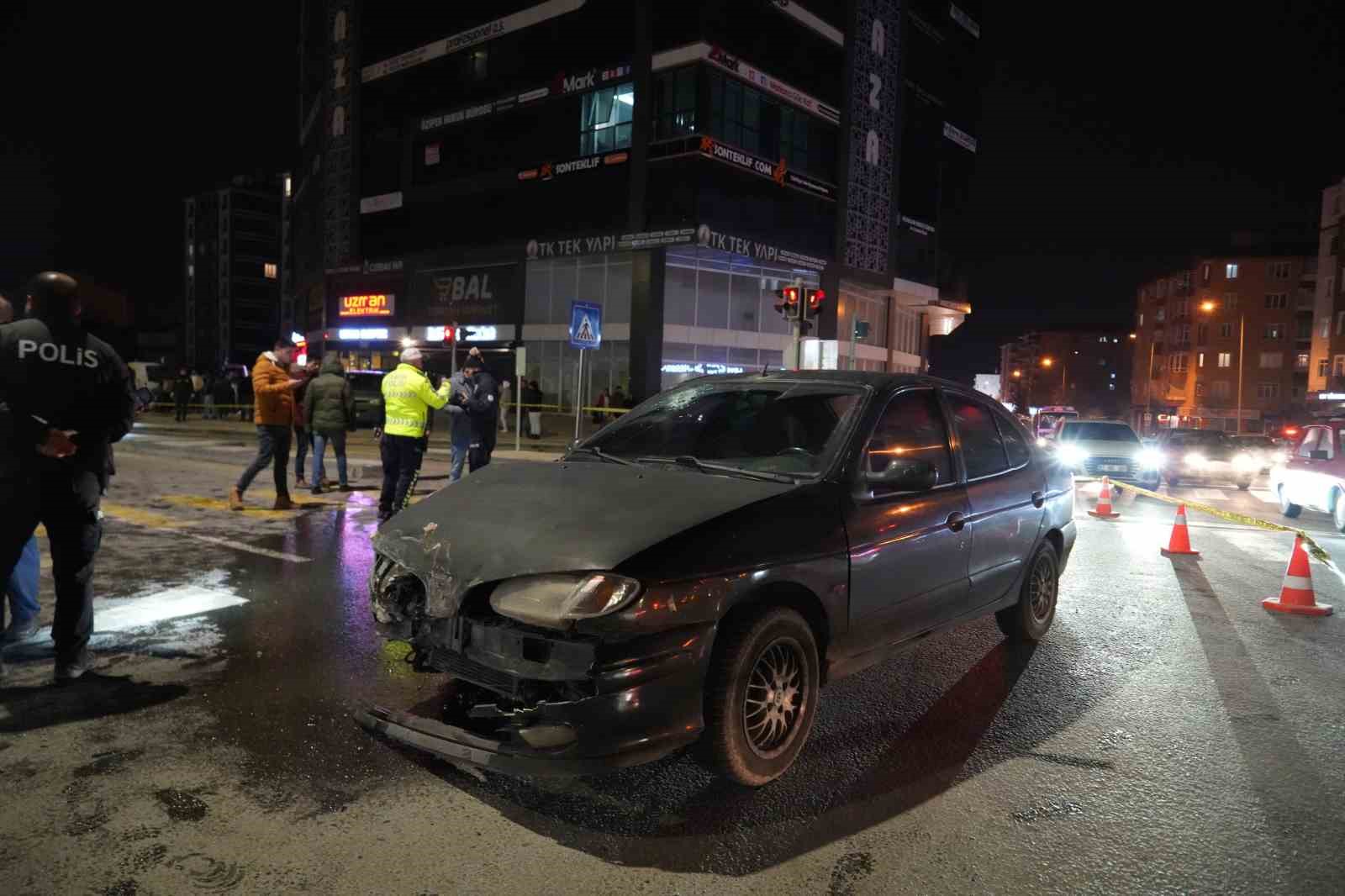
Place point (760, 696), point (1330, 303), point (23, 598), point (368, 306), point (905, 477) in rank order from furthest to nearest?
1. point (1330, 303)
2. point (368, 306)
3. point (23, 598)
4. point (905, 477)
5. point (760, 696)

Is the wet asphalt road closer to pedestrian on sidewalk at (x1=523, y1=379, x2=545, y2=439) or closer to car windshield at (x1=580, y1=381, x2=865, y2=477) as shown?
car windshield at (x1=580, y1=381, x2=865, y2=477)

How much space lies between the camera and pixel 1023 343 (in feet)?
577

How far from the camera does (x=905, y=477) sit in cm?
389

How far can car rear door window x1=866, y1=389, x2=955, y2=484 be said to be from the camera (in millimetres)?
4262

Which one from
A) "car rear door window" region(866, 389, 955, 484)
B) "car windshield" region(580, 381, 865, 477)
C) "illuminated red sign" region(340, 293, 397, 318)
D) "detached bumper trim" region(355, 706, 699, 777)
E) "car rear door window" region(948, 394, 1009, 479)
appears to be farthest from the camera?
"illuminated red sign" region(340, 293, 397, 318)

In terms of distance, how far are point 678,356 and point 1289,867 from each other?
30783 mm

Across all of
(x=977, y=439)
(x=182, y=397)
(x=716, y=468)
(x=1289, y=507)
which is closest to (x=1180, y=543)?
(x=977, y=439)

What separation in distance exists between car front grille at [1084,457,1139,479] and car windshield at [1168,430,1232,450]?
681 centimetres

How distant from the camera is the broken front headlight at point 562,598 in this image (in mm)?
2969

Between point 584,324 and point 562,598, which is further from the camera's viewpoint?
point 584,324

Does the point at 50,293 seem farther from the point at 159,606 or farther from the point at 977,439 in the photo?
the point at 977,439

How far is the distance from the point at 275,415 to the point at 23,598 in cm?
526

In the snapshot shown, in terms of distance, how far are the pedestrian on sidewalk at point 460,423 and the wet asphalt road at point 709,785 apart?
4.70 metres

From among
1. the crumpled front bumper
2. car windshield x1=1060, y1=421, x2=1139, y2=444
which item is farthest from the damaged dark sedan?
car windshield x1=1060, y1=421, x2=1139, y2=444
